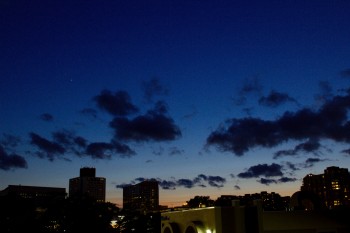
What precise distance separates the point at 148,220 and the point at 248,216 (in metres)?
49.6

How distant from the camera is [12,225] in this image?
53812 mm

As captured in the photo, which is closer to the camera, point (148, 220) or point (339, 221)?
point (339, 221)

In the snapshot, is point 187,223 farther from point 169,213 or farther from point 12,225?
point 12,225

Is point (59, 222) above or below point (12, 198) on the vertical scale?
below

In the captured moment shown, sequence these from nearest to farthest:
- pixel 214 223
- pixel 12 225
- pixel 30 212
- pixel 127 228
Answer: pixel 214 223, pixel 12 225, pixel 30 212, pixel 127 228

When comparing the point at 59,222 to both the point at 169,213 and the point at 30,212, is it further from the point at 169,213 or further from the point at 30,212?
the point at 169,213

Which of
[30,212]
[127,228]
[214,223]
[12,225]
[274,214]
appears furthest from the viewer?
[127,228]

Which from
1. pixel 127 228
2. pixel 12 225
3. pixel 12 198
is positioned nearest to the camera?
pixel 12 225

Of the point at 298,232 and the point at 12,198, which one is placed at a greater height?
the point at 12,198

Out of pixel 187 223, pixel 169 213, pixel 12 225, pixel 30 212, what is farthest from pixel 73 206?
pixel 187 223

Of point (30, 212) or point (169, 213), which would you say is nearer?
point (169, 213)

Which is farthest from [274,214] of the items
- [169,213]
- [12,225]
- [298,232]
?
[12,225]

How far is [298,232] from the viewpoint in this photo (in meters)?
27.8

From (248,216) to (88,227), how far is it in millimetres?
42695
